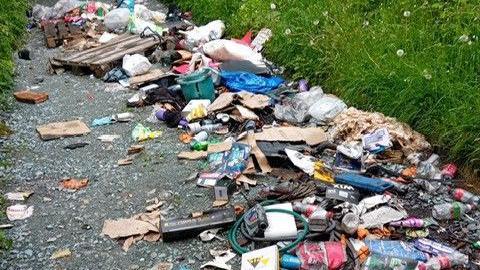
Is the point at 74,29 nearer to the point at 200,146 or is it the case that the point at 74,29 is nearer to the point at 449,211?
the point at 200,146

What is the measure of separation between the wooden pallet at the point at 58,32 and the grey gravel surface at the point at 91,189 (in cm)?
288

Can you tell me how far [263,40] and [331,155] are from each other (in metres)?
3.17

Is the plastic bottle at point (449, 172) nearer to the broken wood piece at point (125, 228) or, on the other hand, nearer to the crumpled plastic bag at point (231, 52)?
the broken wood piece at point (125, 228)

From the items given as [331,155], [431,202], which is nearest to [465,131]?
[431,202]

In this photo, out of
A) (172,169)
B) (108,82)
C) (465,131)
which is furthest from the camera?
(108,82)

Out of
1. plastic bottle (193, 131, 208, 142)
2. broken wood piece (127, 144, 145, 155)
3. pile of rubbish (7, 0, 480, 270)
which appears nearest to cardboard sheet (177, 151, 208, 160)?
pile of rubbish (7, 0, 480, 270)

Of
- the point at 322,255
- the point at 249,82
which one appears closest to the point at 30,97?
the point at 249,82

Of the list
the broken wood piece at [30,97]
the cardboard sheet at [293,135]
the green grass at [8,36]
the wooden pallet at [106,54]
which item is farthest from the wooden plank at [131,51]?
the cardboard sheet at [293,135]

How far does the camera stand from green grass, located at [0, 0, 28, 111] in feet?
24.1

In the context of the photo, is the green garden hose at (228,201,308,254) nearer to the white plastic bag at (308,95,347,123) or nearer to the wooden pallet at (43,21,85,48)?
the white plastic bag at (308,95,347,123)

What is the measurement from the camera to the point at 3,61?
25.7 ft

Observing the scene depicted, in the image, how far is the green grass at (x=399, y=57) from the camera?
491 cm

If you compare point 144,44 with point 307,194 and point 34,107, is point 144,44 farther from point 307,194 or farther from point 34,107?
point 307,194

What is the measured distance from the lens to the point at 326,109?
19.1 feet
